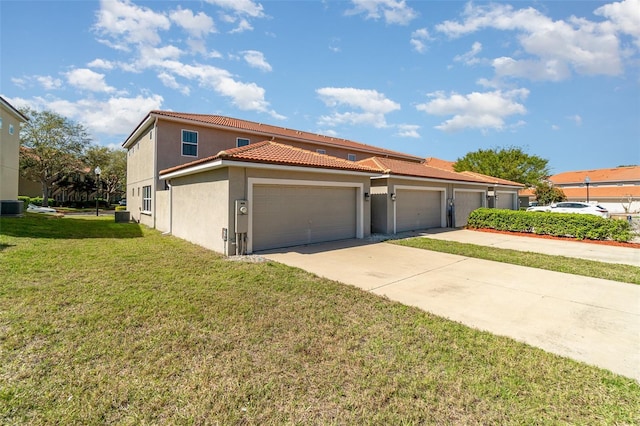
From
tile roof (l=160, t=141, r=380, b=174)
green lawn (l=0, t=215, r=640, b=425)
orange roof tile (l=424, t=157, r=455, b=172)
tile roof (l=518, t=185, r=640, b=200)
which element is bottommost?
green lawn (l=0, t=215, r=640, b=425)

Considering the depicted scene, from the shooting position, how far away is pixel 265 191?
990 cm

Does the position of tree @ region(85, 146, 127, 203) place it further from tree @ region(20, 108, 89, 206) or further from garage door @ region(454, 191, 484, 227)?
garage door @ region(454, 191, 484, 227)

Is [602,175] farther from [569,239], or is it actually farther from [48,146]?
[48,146]

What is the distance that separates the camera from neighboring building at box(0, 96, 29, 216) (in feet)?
51.7

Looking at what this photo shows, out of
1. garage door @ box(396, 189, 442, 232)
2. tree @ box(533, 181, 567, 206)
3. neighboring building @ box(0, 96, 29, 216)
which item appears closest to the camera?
garage door @ box(396, 189, 442, 232)

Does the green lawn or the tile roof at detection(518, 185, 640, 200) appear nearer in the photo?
the green lawn

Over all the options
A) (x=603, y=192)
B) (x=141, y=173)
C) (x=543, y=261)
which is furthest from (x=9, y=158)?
(x=603, y=192)

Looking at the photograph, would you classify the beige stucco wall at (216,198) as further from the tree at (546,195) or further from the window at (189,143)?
the tree at (546,195)

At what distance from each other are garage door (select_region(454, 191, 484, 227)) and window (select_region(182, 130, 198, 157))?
1602 cm

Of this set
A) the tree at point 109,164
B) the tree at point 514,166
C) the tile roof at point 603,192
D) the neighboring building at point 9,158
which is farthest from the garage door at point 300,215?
the tree at point 109,164

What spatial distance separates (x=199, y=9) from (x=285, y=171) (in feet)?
20.9

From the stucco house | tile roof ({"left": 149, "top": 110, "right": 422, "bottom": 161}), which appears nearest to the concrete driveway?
the stucco house

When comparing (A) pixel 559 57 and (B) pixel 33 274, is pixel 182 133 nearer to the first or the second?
(B) pixel 33 274

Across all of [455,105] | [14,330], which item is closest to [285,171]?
[14,330]
